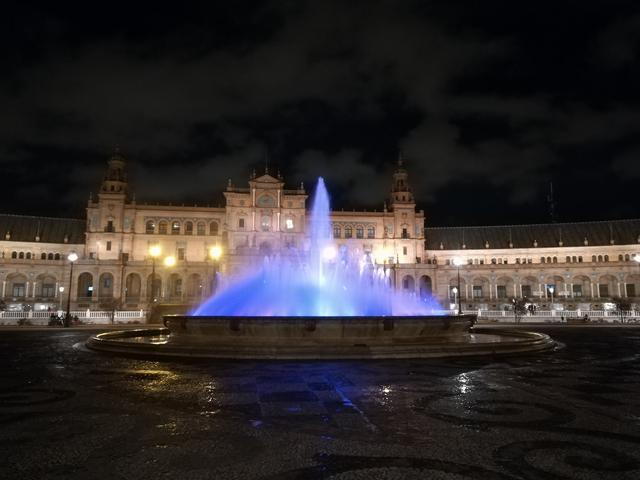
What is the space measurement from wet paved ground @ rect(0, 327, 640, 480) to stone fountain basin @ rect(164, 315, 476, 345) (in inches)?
143

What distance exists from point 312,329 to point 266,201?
74650mm

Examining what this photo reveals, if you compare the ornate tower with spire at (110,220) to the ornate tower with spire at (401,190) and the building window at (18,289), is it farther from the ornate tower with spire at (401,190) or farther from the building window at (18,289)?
the ornate tower with spire at (401,190)

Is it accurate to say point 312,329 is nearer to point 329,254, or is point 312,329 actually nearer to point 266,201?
point 329,254

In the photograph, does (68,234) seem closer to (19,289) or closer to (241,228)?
(19,289)

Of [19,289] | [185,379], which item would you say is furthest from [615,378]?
[19,289]

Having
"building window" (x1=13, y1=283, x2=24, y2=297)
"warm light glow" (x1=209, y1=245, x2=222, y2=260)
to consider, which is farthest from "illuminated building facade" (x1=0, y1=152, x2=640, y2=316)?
"warm light glow" (x1=209, y1=245, x2=222, y2=260)

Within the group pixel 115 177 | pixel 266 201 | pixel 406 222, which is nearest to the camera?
pixel 266 201

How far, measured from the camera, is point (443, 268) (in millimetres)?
94062

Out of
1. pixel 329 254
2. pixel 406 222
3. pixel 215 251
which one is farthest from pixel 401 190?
pixel 215 251

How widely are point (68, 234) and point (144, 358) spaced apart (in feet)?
293

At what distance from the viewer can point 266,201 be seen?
296 feet

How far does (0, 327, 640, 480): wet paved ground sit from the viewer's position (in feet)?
18.0

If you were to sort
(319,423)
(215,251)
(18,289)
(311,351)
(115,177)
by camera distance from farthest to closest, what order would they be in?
(115,177)
(18,289)
(215,251)
(311,351)
(319,423)

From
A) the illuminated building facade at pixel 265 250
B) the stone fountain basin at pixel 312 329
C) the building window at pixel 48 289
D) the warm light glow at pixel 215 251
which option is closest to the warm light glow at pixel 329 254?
the illuminated building facade at pixel 265 250
